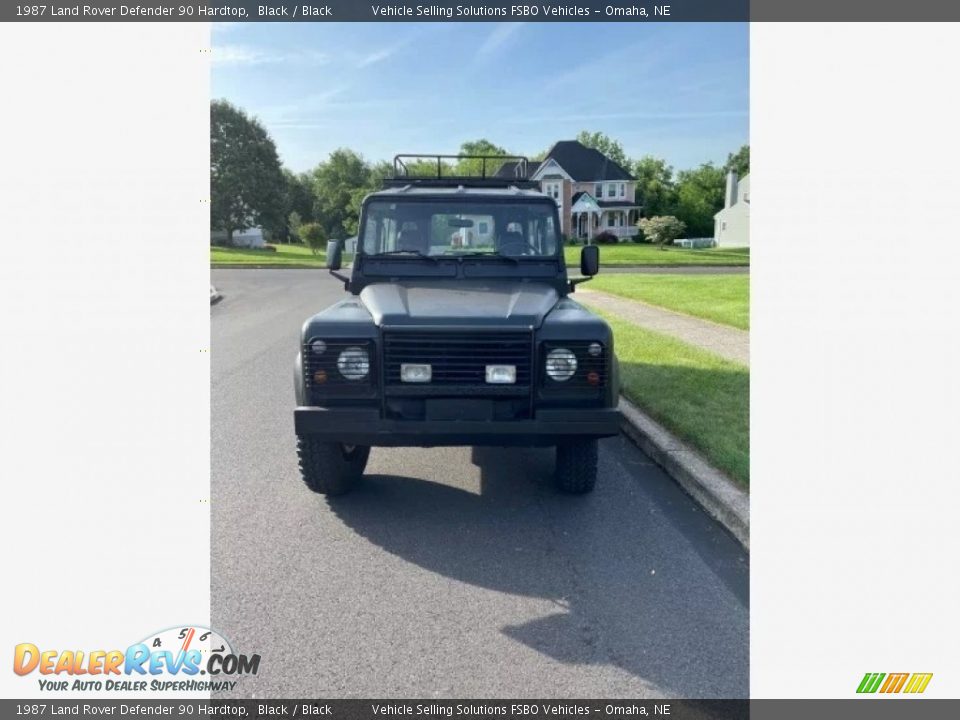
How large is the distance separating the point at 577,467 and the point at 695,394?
2.74 metres

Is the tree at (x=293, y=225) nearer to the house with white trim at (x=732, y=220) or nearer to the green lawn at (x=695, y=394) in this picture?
the house with white trim at (x=732, y=220)

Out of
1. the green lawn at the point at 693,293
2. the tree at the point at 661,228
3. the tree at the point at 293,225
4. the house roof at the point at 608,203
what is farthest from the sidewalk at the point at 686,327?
the tree at the point at 293,225

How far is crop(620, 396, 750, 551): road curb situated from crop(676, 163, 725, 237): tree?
1856 inches

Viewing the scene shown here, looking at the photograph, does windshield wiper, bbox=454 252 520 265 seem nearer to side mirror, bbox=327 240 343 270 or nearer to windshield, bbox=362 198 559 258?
windshield, bbox=362 198 559 258

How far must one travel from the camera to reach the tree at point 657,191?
53241 millimetres

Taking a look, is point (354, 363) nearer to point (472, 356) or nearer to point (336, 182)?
point (472, 356)

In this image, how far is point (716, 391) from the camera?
727 centimetres

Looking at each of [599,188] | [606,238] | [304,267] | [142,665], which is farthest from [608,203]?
[142,665]

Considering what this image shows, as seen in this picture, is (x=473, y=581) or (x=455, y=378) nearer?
(x=473, y=581)

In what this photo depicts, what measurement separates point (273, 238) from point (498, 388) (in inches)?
Result: 2294

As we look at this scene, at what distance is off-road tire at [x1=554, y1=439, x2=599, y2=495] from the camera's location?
4809mm

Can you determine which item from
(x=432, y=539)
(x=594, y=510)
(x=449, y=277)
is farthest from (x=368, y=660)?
(x=449, y=277)

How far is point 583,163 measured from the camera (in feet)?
177
